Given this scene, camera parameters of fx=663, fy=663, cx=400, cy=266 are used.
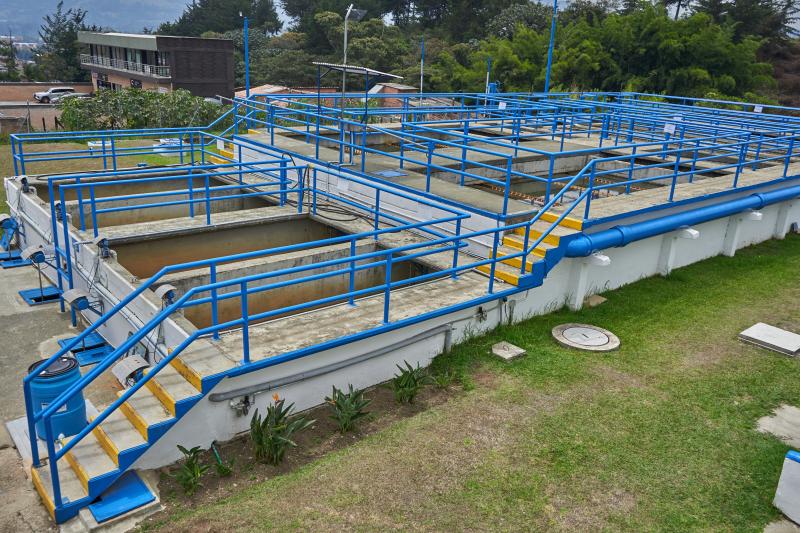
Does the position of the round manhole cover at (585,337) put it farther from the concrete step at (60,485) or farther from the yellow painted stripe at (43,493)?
the yellow painted stripe at (43,493)

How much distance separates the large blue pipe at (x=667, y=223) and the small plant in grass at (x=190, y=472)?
19.2ft

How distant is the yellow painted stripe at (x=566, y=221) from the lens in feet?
32.4

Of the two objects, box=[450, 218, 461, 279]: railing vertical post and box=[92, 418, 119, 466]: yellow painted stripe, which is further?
box=[450, 218, 461, 279]: railing vertical post

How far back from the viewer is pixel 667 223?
11164 millimetres

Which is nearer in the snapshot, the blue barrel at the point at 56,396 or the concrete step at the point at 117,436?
the concrete step at the point at 117,436

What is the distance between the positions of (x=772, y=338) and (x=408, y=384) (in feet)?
18.3

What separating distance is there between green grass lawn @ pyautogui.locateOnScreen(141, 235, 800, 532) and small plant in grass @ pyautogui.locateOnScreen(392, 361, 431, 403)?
313mm

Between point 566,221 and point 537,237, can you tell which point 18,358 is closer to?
point 537,237

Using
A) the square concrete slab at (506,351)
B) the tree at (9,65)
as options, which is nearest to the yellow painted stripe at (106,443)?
the square concrete slab at (506,351)

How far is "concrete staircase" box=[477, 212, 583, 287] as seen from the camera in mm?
9172

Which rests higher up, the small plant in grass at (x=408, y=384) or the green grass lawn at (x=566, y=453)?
the small plant in grass at (x=408, y=384)

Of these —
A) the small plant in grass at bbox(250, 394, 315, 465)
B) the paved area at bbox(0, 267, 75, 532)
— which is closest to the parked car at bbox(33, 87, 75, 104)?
the paved area at bbox(0, 267, 75, 532)

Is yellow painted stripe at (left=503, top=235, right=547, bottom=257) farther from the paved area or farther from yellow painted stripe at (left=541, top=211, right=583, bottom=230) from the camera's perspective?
the paved area

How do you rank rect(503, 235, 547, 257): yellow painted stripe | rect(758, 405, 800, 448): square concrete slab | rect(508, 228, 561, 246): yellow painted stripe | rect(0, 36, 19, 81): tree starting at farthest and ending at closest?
rect(0, 36, 19, 81): tree → rect(508, 228, 561, 246): yellow painted stripe → rect(503, 235, 547, 257): yellow painted stripe → rect(758, 405, 800, 448): square concrete slab
